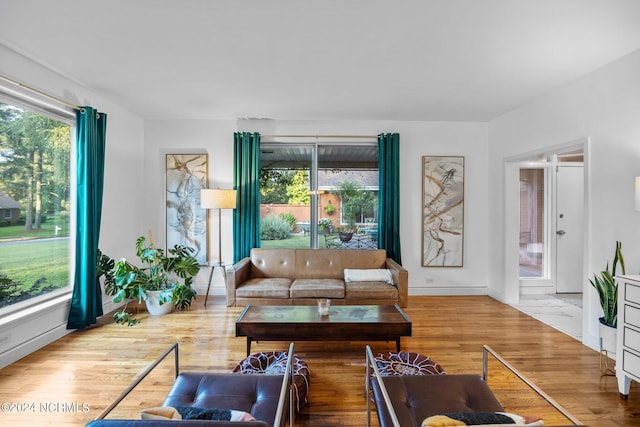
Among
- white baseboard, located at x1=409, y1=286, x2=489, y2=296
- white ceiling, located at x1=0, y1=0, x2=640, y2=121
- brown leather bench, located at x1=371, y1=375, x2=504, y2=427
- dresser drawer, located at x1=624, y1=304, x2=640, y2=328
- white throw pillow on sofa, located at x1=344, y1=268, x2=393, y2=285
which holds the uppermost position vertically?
white ceiling, located at x1=0, y1=0, x2=640, y2=121

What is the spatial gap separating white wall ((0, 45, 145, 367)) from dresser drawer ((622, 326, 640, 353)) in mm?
4908

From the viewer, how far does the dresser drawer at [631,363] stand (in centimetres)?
223

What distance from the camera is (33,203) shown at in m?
3.25

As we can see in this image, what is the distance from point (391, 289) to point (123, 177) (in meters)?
3.97

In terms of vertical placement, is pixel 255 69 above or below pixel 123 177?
above

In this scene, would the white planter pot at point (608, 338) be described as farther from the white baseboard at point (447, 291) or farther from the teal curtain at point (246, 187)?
the teal curtain at point (246, 187)

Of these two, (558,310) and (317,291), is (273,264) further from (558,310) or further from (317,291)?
(558,310)

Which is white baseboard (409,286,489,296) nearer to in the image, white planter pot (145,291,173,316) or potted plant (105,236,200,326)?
potted plant (105,236,200,326)

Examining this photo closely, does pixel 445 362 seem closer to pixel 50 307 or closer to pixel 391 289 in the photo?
pixel 391 289

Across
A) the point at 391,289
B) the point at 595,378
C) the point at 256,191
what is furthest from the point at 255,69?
the point at 595,378

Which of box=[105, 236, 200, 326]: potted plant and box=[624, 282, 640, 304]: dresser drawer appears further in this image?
box=[105, 236, 200, 326]: potted plant

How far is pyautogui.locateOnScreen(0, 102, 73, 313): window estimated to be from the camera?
2945 millimetres

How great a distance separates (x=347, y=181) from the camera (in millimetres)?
5133

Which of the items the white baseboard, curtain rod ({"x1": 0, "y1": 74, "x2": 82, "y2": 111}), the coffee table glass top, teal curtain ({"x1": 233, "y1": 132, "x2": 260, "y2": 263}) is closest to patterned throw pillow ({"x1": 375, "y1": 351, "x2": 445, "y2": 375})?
the coffee table glass top
